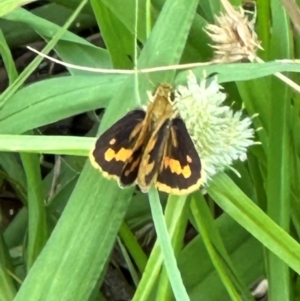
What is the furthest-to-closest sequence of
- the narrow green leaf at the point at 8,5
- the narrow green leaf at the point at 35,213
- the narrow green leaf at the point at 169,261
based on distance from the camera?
the narrow green leaf at the point at 35,213 → the narrow green leaf at the point at 8,5 → the narrow green leaf at the point at 169,261

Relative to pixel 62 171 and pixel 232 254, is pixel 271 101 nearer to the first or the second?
pixel 232 254

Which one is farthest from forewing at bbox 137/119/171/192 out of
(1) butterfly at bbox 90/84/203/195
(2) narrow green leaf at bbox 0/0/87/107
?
(2) narrow green leaf at bbox 0/0/87/107

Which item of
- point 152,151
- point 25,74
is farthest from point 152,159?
point 25,74

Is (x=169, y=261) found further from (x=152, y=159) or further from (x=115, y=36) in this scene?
(x=115, y=36)

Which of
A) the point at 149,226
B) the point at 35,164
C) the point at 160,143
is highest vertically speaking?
the point at 160,143

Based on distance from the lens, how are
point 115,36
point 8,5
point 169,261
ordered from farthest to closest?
point 115,36 < point 8,5 < point 169,261

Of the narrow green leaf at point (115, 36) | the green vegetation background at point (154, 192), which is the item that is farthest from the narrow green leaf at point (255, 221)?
the narrow green leaf at point (115, 36)

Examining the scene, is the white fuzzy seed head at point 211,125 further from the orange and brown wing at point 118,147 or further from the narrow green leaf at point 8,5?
the narrow green leaf at point 8,5

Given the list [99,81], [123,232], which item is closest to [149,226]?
[123,232]
